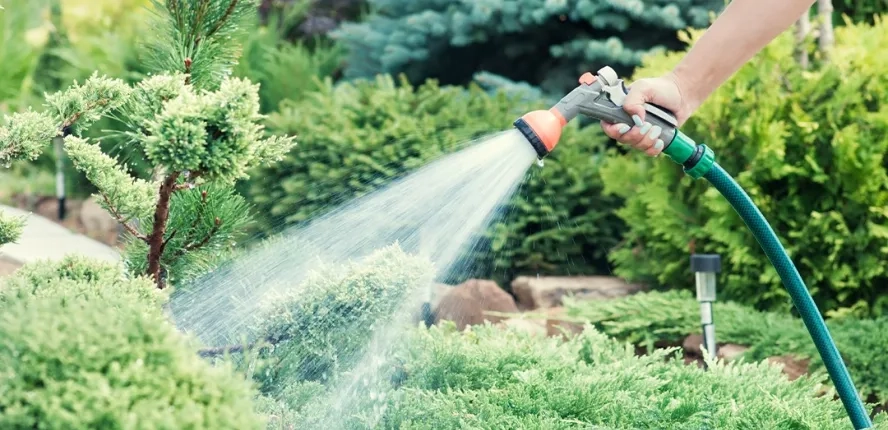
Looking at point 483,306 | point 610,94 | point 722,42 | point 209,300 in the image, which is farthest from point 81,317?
point 483,306

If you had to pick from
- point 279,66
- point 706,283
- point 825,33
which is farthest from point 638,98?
point 279,66

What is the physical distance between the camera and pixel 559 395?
75.8 inches

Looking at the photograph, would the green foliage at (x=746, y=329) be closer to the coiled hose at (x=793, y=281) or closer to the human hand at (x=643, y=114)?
the coiled hose at (x=793, y=281)

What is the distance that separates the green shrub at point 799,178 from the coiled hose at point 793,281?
1.91 meters

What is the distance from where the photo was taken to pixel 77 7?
8539 mm

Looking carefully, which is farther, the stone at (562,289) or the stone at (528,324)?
the stone at (562,289)

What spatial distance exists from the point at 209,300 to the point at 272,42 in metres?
5.37

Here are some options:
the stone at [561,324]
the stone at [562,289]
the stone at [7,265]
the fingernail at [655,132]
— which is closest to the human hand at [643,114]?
the fingernail at [655,132]

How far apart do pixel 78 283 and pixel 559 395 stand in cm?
94

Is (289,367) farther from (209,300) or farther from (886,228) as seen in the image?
(886,228)

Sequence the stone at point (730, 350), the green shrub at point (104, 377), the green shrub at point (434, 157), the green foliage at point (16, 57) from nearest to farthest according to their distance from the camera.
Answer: the green shrub at point (104, 377) → the stone at point (730, 350) → the green shrub at point (434, 157) → the green foliage at point (16, 57)

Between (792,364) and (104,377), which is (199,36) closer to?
(104,377)

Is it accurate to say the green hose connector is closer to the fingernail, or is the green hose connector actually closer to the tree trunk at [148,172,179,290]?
the fingernail

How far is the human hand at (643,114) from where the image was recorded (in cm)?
193
